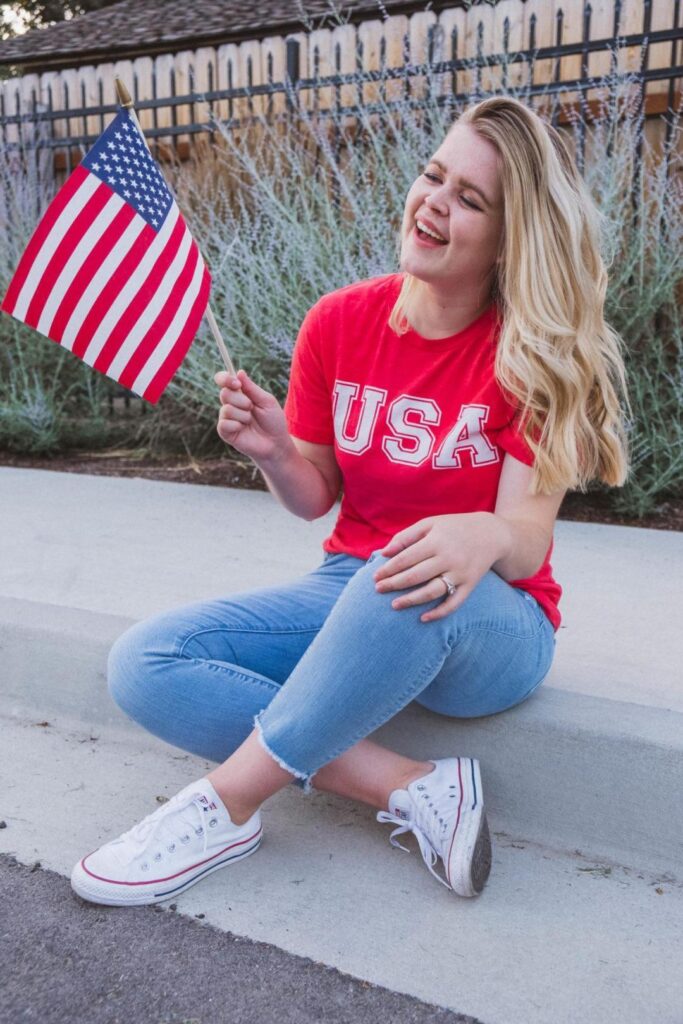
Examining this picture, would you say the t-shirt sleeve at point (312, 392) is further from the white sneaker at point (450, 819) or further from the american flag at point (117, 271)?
the white sneaker at point (450, 819)

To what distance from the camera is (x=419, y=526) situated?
6.55 ft

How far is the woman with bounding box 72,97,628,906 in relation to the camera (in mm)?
2006

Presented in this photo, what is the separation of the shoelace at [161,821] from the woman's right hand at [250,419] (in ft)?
2.18

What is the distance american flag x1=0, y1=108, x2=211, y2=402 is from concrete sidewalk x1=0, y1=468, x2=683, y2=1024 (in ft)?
2.74

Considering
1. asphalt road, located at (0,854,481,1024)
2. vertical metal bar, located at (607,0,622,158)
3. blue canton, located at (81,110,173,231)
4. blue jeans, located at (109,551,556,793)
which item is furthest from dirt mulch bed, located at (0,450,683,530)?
asphalt road, located at (0,854,481,1024)

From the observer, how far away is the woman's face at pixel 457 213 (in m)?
2.19

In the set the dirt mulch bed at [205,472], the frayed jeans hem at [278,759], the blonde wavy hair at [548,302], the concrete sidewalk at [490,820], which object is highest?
the blonde wavy hair at [548,302]

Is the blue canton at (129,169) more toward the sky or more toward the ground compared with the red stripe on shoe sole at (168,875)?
more toward the sky

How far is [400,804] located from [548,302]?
1010 mm

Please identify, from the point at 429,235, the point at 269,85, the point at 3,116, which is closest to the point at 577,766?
the point at 429,235

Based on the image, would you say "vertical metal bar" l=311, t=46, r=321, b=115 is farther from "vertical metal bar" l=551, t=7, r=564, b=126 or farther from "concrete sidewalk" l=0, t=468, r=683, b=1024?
"concrete sidewalk" l=0, t=468, r=683, b=1024

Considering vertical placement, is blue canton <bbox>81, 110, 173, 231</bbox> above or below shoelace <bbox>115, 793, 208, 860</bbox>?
above

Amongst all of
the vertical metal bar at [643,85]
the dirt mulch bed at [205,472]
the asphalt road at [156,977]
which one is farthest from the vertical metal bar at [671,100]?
the asphalt road at [156,977]

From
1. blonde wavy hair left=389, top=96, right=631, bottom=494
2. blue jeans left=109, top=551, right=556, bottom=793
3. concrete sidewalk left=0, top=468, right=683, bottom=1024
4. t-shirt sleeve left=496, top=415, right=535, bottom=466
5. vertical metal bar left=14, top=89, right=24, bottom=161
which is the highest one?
vertical metal bar left=14, top=89, right=24, bottom=161
